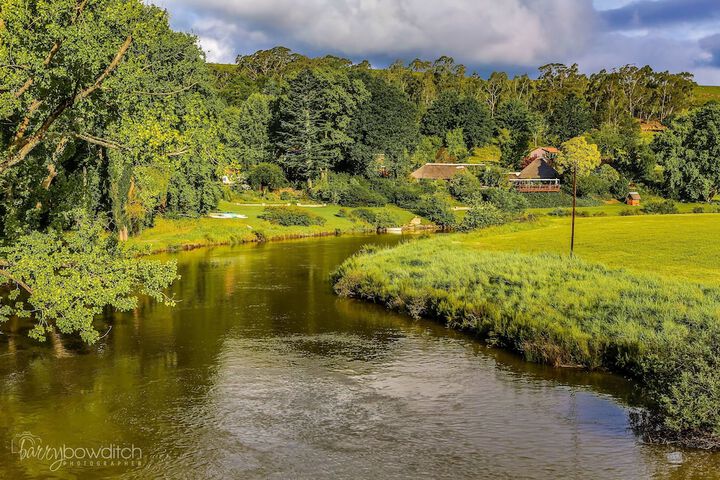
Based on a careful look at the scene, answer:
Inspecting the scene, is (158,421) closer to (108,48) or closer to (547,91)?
(108,48)

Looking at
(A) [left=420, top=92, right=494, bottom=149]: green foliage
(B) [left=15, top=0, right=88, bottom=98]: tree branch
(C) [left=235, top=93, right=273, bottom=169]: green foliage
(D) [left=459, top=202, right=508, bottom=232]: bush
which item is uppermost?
(A) [left=420, top=92, right=494, bottom=149]: green foliage

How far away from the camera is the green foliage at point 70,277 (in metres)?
19.5

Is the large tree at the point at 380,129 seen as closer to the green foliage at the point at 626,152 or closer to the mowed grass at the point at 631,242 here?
the mowed grass at the point at 631,242

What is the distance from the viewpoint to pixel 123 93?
77.4 feet

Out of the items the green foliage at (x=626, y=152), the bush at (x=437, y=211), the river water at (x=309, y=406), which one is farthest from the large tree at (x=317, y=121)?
the river water at (x=309, y=406)

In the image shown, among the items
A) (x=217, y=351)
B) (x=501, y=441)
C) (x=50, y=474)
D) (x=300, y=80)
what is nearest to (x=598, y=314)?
(x=501, y=441)

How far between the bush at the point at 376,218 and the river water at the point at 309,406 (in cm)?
5581

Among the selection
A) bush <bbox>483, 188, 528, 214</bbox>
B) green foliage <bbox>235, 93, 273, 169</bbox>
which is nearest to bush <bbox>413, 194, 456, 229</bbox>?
bush <bbox>483, 188, 528, 214</bbox>

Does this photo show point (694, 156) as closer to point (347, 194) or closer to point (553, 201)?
point (553, 201)

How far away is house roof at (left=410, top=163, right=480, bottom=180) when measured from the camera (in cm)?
11412

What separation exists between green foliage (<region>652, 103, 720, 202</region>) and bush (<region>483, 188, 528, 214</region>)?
24.7 meters

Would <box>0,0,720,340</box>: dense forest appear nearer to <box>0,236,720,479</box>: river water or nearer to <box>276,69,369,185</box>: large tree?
<box>276,69,369,185</box>: large tree

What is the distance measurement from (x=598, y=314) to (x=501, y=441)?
33.1 ft

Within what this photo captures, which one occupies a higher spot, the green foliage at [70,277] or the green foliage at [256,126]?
the green foliage at [256,126]
